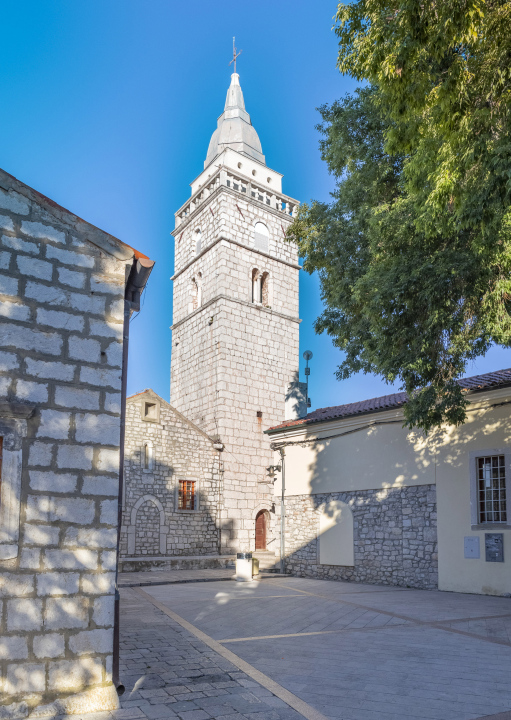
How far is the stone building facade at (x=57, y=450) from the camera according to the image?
4469 mm

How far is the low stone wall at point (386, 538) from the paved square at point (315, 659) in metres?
2.51

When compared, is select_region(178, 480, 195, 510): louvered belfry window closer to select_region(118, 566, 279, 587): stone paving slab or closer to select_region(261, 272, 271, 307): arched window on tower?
select_region(118, 566, 279, 587): stone paving slab

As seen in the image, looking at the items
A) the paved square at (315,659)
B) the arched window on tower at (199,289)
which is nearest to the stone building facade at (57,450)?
the paved square at (315,659)

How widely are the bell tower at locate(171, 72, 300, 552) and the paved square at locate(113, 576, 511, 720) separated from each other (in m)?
11.1

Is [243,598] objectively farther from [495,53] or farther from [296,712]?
[495,53]

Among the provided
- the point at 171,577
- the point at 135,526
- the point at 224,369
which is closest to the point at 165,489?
the point at 135,526

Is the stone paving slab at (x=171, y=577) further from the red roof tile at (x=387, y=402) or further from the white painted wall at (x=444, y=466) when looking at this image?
the red roof tile at (x=387, y=402)

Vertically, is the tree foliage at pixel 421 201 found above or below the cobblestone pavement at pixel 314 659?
above

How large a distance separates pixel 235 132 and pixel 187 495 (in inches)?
713

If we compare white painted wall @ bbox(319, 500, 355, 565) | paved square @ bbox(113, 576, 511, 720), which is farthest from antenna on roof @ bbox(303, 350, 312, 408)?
paved square @ bbox(113, 576, 511, 720)

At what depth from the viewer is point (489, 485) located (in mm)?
12961

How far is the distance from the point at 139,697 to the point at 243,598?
7.07 metres

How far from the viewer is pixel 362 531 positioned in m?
15.6

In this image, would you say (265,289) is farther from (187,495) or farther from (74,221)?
(74,221)
